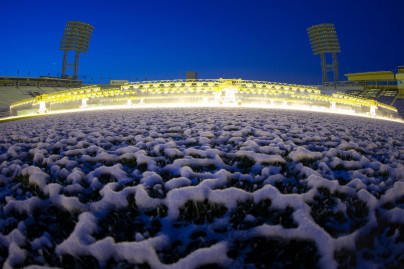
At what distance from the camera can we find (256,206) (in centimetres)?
293

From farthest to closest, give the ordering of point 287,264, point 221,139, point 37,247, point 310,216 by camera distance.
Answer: point 221,139
point 310,216
point 37,247
point 287,264

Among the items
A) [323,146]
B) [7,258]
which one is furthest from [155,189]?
[323,146]

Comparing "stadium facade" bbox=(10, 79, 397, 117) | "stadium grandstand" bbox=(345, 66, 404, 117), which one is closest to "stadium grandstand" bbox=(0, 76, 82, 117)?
"stadium facade" bbox=(10, 79, 397, 117)

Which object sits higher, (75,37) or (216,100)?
(75,37)

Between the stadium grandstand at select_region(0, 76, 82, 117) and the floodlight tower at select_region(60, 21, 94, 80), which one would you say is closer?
the stadium grandstand at select_region(0, 76, 82, 117)

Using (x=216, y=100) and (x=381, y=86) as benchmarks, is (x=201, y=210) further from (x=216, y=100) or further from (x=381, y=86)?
(x=381, y=86)

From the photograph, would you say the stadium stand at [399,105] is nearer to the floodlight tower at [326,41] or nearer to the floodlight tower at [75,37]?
the floodlight tower at [326,41]

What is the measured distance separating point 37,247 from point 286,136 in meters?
6.44

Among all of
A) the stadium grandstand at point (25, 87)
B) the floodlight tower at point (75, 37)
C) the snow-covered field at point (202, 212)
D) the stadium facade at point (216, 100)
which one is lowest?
A: the snow-covered field at point (202, 212)

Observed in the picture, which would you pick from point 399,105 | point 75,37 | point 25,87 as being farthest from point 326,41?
point 25,87

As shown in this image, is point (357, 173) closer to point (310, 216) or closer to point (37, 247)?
point (310, 216)

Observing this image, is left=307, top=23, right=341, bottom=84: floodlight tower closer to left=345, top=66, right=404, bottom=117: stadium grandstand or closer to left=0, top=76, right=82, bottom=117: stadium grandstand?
left=345, top=66, right=404, bottom=117: stadium grandstand

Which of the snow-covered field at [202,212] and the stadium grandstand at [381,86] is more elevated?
the stadium grandstand at [381,86]

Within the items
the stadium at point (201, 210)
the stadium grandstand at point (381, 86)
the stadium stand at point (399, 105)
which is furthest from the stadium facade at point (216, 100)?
the stadium grandstand at point (381, 86)
